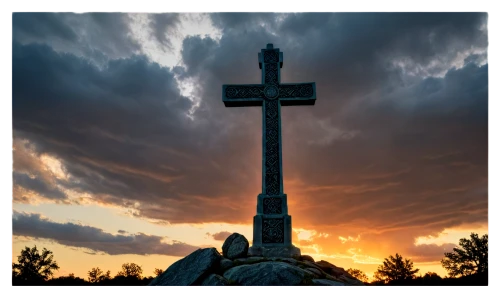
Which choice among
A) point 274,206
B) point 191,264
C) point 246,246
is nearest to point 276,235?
point 274,206

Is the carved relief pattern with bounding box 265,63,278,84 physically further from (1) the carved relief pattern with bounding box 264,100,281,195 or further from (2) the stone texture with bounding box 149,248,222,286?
(2) the stone texture with bounding box 149,248,222,286

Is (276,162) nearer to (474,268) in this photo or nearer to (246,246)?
(246,246)

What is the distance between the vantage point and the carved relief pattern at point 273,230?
1287cm

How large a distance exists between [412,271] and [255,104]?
8.13m

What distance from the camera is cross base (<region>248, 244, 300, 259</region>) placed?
12.4m

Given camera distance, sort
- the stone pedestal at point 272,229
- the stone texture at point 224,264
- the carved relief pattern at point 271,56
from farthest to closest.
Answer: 1. the carved relief pattern at point 271,56
2. the stone pedestal at point 272,229
3. the stone texture at point 224,264

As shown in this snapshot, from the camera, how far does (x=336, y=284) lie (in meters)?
9.59

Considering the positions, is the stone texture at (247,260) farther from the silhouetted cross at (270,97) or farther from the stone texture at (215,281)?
the silhouetted cross at (270,97)

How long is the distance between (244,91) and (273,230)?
4.80 meters

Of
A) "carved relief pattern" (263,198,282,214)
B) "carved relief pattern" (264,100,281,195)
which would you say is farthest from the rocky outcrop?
"carved relief pattern" (264,100,281,195)

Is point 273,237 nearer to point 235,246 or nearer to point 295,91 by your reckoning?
point 235,246

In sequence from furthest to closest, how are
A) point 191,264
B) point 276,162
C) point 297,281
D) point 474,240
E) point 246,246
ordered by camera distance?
point 474,240
point 276,162
point 246,246
point 191,264
point 297,281

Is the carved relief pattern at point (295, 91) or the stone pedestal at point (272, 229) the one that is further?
the carved relief pattern at point (295, 91)

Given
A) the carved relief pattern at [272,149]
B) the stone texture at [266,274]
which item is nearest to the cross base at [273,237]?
the carved relief pattern at [272,149]
